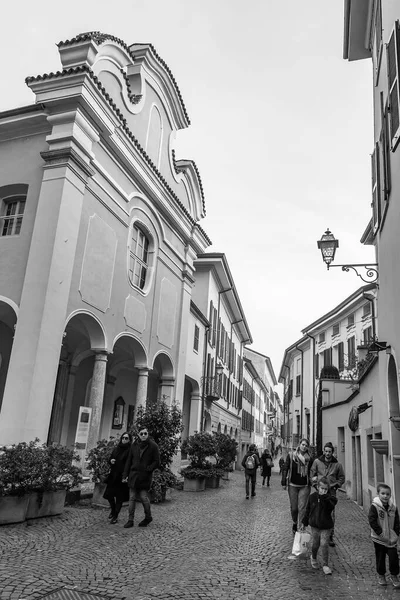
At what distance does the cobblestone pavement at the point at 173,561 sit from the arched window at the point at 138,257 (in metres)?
7.01

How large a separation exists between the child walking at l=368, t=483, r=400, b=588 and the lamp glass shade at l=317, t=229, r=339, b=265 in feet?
18.8

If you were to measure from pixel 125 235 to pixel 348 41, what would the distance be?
7545mm

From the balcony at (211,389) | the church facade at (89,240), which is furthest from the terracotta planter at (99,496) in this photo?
the balcony at (211,389)

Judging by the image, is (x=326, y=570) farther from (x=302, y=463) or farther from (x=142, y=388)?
(x=142, y=388)

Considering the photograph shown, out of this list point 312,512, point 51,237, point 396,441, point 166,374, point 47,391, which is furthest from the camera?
point 166,374

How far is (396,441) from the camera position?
7.90 meters

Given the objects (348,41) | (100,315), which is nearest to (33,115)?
(100,315)

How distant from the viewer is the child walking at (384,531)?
18.3ft

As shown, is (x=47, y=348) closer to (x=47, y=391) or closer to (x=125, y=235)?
(x=47, y=391)

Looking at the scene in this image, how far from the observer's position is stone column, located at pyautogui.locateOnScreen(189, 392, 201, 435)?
21.6m

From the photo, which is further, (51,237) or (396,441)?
(51,237)

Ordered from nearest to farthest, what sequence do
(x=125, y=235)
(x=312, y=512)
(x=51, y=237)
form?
(x=312, y=512), (x=51, y=237), (x=125, y=235)

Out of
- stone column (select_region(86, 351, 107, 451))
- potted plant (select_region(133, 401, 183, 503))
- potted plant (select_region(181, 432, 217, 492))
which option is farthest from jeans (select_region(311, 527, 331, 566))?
potted plant (select_region(181, 432, 217, 492))

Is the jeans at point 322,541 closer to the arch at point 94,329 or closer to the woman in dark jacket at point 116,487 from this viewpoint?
the woman in dark jacket at point 116,487
